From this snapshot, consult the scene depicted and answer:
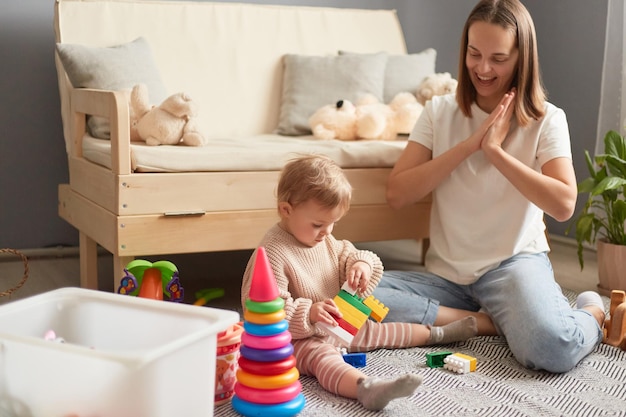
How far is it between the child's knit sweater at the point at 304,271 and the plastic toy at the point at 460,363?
22 cm

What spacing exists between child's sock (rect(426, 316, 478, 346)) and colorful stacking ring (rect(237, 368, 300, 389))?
0.50m

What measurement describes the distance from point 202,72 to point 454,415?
1.57 metres

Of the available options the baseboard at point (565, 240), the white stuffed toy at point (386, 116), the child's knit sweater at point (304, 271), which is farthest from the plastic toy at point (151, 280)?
the baseboard at point (565, 240)

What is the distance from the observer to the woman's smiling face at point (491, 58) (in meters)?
1.71

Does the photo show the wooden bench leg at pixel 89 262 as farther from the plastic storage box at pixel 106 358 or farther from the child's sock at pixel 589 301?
the child's sock at pixel 589 301

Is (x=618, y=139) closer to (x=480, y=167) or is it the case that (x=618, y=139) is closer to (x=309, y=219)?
(x=480, y=167)

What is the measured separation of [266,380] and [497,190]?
2.65ft

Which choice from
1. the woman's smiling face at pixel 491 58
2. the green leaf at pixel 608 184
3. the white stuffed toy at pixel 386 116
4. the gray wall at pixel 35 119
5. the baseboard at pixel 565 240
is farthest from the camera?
the baseboard at pixel 565 240

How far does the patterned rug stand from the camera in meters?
1.38

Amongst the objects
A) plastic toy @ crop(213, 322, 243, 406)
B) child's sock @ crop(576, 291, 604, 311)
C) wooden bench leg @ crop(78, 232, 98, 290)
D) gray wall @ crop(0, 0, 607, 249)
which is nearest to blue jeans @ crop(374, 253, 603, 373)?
child's sock @ crop(576, 291, 604, 311)

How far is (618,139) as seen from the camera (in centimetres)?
223

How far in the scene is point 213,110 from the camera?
254 cm

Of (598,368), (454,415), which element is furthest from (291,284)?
(598,368)

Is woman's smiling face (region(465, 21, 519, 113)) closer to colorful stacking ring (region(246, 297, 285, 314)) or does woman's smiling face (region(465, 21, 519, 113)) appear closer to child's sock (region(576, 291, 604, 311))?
child's sock (region(576, 291, 604, 311))
